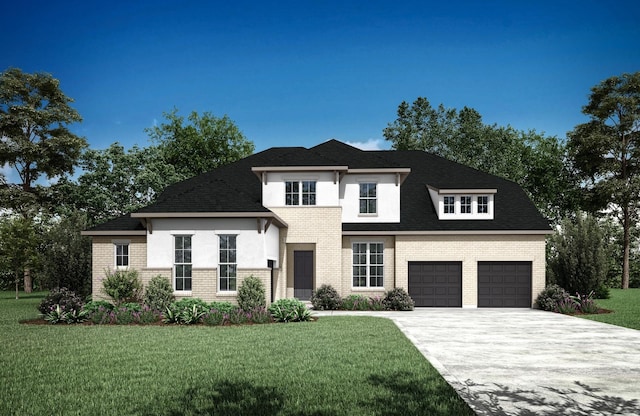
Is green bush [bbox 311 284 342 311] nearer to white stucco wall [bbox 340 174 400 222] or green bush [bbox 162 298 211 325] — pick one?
white stucco wall [bbox 340 174 400 222]

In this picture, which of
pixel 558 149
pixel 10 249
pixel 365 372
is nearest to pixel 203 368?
pixel 365 372

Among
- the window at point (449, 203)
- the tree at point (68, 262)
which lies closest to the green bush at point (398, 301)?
the window at point (449, 203)

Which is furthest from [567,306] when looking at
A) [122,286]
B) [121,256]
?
[121,256]

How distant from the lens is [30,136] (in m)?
43.9

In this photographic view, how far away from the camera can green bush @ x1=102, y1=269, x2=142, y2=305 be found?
21.9 m

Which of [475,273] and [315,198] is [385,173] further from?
[475,273]

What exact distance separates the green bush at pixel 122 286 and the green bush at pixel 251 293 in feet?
15.2

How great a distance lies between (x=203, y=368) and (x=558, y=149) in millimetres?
46270

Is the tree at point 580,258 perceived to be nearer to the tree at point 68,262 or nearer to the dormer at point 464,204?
the dormer at point 464,204

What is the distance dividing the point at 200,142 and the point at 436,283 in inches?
1162

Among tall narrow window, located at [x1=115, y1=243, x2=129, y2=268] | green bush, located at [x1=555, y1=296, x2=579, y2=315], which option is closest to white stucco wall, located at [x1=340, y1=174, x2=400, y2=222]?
green bush, located at [x1=555, y1=296, x2=579, y2=315]

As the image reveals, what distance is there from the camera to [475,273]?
27.1 m

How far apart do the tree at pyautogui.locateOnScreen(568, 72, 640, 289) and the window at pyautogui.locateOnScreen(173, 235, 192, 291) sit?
3384 cm

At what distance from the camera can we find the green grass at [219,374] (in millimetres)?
7965
